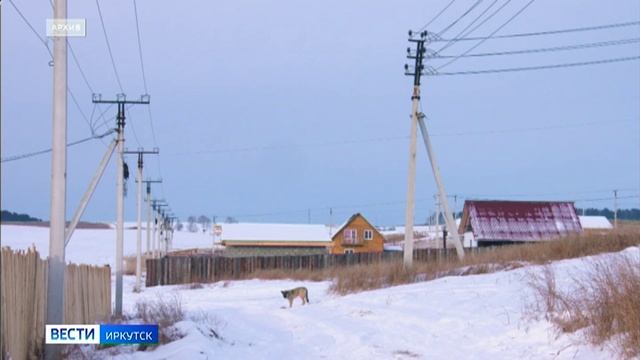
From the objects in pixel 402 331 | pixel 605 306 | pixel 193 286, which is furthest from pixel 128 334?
pixel 193 286

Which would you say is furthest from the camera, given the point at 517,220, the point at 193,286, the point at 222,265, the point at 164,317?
the point at 517,220

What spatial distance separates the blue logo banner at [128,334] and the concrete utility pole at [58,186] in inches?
47.9

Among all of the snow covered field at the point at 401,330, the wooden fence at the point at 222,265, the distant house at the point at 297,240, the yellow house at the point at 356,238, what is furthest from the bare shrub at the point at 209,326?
the yellow house at the point at 356,238

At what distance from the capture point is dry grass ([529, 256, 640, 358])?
1032 centimetres

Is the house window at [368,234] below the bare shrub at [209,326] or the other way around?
the other way around

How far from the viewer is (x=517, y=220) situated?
60281 mm

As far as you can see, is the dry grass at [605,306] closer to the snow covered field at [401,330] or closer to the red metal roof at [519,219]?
the snow covered field at [401,330]

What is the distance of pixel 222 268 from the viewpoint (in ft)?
167

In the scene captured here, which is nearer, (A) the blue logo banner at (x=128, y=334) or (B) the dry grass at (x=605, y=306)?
(B) the dry grass at (x=605, y=306)

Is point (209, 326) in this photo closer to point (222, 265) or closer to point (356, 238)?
point (222, 265)

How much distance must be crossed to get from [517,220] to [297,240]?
80.8ft

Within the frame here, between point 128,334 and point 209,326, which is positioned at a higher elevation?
point 128,334

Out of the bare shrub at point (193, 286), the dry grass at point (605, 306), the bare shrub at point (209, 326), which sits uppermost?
the dry grass at point (605, 306)

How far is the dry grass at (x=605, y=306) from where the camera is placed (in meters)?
10.3
